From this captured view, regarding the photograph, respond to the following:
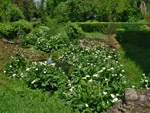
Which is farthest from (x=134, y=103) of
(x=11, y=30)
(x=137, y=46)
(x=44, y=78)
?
(x=11, y=30)

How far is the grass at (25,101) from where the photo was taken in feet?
12.2

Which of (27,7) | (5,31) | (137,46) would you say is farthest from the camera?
(27,7)

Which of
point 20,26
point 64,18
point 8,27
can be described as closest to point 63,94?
point 8,27

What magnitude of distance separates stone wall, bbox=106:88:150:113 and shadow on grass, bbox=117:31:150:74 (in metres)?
4.14

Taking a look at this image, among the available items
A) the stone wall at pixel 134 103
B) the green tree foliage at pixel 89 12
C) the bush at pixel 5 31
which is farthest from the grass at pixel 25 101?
the green tree foliage at pixel 89 12

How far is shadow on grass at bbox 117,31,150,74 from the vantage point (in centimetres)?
797

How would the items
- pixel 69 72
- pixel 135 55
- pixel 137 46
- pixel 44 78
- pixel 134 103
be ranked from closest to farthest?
pixel 134 103
pixel 44 78
pixel 69 72
pixel 135 55
pixel 137 46

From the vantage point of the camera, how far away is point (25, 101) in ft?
13.9

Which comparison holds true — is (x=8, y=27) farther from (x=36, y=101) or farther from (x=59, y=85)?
(x=36, y=101)

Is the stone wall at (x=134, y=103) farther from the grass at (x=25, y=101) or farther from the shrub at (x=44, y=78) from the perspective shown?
the shrub at (x=44, y=78)

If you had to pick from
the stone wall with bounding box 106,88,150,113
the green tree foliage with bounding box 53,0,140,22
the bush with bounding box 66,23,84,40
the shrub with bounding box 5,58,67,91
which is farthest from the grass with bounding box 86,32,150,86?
the green tree foliage with bounding box 53,0,140,22

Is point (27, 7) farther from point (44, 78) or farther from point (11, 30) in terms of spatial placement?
point (44, 78)

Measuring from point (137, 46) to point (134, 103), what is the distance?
8.64m

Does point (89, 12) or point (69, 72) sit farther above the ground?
point (89, 12)
